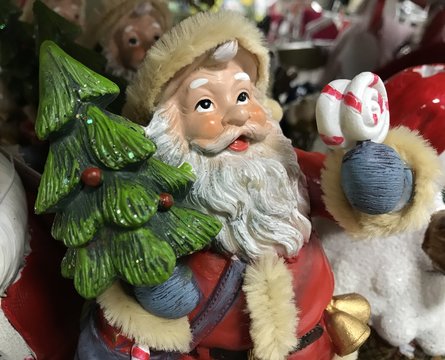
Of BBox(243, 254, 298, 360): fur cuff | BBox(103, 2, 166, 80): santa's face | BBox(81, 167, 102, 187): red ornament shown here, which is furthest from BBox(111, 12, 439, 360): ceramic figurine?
BBox(103, 2, 166, 80): santa's face

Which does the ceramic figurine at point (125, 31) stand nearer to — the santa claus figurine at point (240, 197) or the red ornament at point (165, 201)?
the santa claus figurine at point (240, 197)

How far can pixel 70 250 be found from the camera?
556 millimetres

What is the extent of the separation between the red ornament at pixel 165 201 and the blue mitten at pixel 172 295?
7cm

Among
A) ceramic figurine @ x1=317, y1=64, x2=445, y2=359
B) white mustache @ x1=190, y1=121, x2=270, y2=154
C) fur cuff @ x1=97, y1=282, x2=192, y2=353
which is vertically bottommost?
ceramic figurine @ x1=317, y1=64, x2=445, y2=359

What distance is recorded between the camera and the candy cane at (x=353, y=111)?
57 cm

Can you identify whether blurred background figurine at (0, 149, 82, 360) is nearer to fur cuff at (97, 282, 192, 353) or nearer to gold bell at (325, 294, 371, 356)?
fur cuff at (97, 282, 192, 353)

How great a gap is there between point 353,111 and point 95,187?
Answer: 0.27 meters

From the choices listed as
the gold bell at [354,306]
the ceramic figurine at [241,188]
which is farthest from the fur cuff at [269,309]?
the gold bell at [354,306]

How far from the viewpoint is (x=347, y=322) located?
2.16ft

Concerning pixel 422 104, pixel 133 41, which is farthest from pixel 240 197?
pixel 133 41

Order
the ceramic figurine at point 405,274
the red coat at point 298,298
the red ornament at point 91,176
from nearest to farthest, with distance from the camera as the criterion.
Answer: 1. the red ornament at point 91,176
2. the red coat at point 298,298
3. the ceramic figurine at point 405,274

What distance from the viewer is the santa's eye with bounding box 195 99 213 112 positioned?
61cm

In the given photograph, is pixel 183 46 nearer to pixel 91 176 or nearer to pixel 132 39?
pixel 91 176

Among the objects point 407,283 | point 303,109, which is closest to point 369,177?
point 407,283
